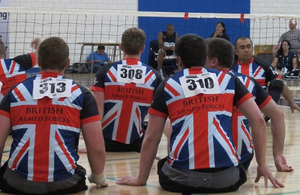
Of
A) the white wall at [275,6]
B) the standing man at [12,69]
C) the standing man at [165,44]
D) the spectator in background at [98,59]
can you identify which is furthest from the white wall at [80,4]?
the standing man at [12,69]

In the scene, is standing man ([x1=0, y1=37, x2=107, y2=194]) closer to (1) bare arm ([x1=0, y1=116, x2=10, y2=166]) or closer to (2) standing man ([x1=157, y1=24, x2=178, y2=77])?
(1) bare arm ([x1=0, y1=116, x2=10, y2=166])

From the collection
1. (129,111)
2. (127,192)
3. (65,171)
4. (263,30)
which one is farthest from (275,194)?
(263,30)

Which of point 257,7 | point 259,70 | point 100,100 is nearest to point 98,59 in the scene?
point 257,7

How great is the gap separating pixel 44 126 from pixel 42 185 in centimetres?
40

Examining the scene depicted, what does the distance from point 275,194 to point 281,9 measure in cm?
1534

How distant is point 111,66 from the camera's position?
22.1 feet

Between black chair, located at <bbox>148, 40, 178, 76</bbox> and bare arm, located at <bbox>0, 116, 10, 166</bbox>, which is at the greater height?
black chair, located at <bbox>148, 40, 178, 76</bbox>

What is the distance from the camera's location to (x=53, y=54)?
14.5 feet

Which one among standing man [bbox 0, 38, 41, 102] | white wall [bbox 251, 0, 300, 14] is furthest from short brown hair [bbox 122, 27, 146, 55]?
white wall [bbox 251, 0, 300, 14]

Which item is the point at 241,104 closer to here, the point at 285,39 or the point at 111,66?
the point at 111,66

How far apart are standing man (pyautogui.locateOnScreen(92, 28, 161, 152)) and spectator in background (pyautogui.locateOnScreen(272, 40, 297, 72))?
911 centimetres

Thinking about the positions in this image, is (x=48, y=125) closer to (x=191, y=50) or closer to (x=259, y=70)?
(x=191, y=50)

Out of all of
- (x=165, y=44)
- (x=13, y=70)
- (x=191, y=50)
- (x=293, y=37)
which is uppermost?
(x=293, y=37)

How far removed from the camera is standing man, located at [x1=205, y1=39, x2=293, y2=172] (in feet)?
16.8
